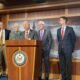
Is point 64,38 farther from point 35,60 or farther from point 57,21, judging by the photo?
point 35,60

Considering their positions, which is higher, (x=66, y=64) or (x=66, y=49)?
(x=66, y=49)

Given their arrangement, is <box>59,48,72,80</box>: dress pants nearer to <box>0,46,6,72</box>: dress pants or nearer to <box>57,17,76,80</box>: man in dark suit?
<box>57,17,76,80</box>: man in dark suit

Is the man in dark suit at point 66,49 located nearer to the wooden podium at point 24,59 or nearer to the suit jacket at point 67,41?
the suit jacket at point 67,41

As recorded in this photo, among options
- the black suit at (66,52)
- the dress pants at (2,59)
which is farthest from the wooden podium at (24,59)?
the dress pants at (2,59)

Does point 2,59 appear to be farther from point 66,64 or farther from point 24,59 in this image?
point 24,59

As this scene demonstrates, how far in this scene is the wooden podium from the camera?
2.88 m

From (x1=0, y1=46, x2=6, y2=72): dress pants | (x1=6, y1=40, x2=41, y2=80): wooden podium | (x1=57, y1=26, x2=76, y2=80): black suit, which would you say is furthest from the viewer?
(x1=0, y1=46, x2=6, y2=72): dress pants

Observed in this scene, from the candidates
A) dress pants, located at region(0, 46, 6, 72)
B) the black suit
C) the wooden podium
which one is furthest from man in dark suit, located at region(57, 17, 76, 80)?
dress pants, located at region(0, 46, 6, 72)

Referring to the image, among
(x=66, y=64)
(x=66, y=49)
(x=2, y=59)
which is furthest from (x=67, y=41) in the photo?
(x=2, y=59)

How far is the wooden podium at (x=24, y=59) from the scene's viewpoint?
9.46 ft

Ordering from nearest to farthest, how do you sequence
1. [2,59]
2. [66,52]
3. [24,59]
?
1. [24,59]
2. [66,52]
3. [2,59]

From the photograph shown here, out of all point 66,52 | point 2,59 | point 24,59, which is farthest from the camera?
point 2,59

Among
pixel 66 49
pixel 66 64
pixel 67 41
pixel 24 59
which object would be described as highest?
pixel 67 41

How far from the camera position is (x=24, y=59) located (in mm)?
2904
